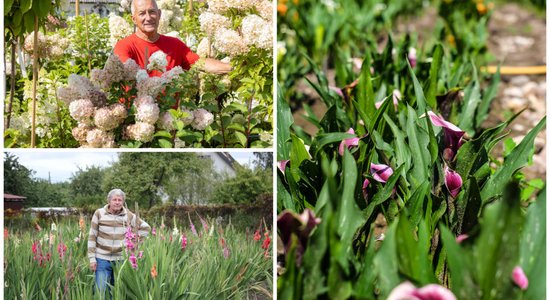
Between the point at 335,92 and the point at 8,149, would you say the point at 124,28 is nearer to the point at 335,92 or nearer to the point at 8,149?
the point at 8,149

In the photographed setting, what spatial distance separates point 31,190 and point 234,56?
2.09ft

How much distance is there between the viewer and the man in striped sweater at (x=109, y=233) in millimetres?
1747

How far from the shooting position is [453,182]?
1.78m

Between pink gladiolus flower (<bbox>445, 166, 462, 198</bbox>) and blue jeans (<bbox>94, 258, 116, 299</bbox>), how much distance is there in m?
0.90

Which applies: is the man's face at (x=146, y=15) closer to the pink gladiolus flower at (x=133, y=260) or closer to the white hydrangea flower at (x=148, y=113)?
the white hydrangea flower at (x=148, y=113)

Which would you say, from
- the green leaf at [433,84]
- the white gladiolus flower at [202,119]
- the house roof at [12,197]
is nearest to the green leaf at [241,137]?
the white gladiolus flower at [202,119]

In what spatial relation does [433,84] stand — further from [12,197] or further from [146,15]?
[12,197]

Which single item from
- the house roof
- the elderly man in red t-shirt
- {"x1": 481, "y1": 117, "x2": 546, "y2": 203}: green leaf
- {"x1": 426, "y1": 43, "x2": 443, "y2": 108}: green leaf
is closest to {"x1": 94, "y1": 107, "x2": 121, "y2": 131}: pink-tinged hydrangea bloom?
the elderly man in red t-shirt

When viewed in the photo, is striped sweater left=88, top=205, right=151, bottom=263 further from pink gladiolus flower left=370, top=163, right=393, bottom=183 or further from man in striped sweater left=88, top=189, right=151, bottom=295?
pink gladiolus flower left=370, top=163, right=393, bottom=183

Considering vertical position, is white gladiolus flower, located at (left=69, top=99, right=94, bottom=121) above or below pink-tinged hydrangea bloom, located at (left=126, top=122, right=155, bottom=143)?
above

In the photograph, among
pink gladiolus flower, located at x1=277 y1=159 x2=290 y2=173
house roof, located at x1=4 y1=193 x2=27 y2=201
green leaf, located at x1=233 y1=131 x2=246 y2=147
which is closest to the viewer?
house roof, located at x1=4 y1=193 x2=27 y2=201

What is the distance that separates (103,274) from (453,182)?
944 millimetres

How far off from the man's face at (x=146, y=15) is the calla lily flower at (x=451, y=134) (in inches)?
31.5

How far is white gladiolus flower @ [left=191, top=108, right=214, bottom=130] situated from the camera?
1833 mm
